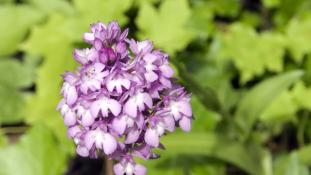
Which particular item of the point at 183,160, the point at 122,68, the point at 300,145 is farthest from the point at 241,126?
the point at 122,68

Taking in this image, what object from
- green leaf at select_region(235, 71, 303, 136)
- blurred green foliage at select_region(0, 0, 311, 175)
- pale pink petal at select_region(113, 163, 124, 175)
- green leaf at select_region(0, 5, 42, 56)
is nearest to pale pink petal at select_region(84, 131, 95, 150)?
pale pink petal at select_region(113, 163, 124, 175)

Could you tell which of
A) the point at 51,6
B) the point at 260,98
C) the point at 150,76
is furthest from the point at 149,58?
the point at 51,6

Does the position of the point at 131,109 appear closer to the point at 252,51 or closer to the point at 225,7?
the point at 252,51

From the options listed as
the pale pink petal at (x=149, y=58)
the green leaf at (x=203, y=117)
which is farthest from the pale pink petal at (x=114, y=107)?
the green leaf at (x=203, y=117)

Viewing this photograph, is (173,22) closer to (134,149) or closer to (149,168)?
(149,168)

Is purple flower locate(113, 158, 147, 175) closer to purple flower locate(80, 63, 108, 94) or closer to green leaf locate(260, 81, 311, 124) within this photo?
purple flower locate(80, 63, 108, 94)

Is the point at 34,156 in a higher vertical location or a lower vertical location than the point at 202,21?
lower

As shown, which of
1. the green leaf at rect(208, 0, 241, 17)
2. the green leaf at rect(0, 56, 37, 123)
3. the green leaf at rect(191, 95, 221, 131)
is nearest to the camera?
the green leaf at rect(191, 95, 221, 131)
